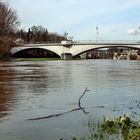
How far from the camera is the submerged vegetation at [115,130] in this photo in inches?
385

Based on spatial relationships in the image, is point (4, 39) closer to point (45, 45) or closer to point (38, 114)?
point (45, 45)

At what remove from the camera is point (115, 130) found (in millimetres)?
10641

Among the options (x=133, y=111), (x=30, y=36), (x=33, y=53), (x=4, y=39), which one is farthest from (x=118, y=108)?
(x=30, y=36)

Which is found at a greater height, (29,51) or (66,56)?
(29,51)

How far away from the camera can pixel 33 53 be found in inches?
5910

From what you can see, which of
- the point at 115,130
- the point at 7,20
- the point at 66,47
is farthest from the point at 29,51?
the point at 115,130

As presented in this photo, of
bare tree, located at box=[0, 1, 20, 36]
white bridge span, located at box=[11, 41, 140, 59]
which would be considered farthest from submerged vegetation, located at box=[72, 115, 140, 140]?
white bridge span, located at box=[11, 41, 140, 59]

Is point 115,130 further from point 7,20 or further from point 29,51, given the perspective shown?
point 29,51

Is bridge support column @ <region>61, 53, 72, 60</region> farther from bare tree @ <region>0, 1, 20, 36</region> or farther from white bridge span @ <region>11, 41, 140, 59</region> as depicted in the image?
bare tree @ <region>0, 1, 20, 36</region>

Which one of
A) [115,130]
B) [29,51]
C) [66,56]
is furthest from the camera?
[29,51]

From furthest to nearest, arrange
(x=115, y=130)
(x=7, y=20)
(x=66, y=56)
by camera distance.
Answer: (x=66, y=56)
(x=7, y=20)
(x=115, y=130)

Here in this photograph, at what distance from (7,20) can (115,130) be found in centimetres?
9415

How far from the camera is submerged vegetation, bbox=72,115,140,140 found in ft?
32.1

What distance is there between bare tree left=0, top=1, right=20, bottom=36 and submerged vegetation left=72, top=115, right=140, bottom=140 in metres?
90.3
